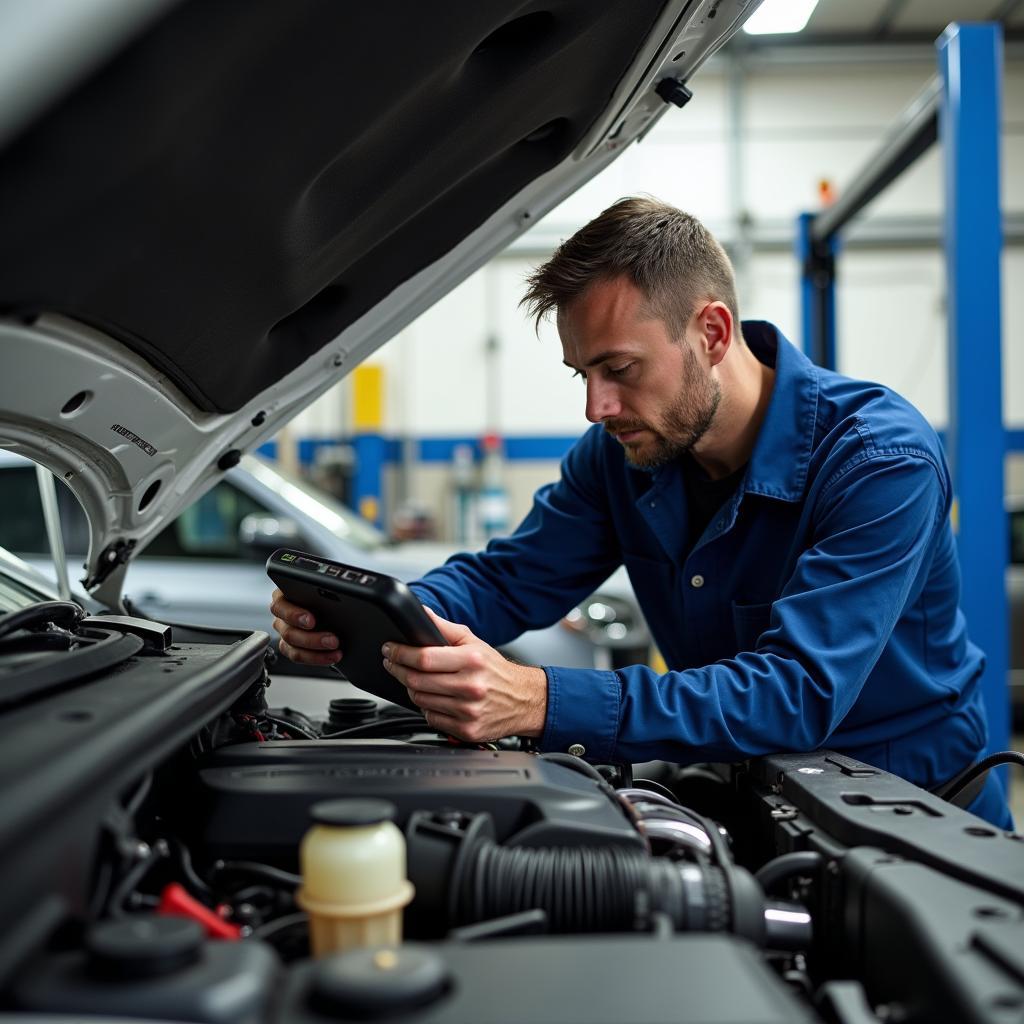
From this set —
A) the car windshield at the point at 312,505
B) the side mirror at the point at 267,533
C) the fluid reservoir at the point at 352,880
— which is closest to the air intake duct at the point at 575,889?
the fluid reservoir at the point at 352,880

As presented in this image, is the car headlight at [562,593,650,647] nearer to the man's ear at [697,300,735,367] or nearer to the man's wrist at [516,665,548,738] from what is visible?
the man's ear at [697,300,735,367]

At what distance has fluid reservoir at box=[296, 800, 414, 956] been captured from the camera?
71 cm

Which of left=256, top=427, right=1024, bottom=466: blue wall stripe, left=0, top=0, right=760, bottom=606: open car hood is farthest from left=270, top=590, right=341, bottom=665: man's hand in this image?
left=256, top=427, right=1024, bottom=466: blue wall stripe

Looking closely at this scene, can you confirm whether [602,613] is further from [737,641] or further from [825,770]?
[825,770]

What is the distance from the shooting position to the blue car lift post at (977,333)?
8.18 ft

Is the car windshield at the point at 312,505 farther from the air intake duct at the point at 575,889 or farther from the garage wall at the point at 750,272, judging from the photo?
the garage wall at the point at 750,272

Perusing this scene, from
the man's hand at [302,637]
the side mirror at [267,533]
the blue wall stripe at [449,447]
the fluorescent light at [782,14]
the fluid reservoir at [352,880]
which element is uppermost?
the fluorescent light at [782,14]

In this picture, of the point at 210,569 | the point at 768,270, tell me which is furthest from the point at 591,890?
the point at 768,270

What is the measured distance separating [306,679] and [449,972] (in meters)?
1.40

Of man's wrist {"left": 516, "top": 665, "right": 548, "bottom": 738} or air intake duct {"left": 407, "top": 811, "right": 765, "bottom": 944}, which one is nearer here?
air intake duct {"left": 407, "top": 811, "right": 765, "bottom": 944}

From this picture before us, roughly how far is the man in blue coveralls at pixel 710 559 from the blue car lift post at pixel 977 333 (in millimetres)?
918

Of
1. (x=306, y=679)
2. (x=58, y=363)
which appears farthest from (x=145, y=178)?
(x=306, y=679)

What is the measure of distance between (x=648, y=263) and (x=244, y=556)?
2.54 metres

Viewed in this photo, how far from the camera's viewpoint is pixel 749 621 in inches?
63.7
